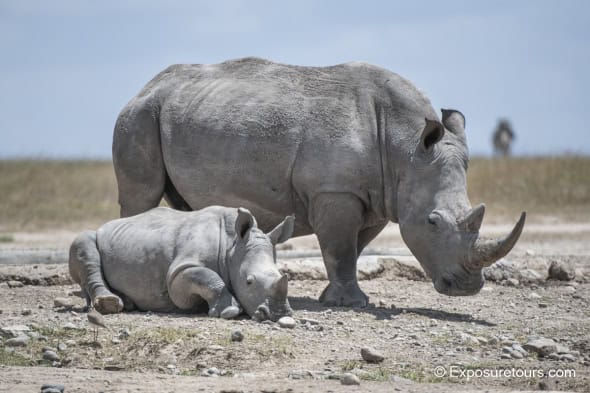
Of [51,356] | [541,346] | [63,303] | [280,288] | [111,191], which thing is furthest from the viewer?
[111,191]

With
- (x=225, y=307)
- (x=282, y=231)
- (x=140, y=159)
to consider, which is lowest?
(x=225, y=307)

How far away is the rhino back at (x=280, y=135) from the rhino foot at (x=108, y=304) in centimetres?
187

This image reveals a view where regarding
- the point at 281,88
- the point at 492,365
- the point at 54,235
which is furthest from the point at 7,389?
the point at 54,235

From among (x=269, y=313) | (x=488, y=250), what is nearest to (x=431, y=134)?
(x=488, y=250)

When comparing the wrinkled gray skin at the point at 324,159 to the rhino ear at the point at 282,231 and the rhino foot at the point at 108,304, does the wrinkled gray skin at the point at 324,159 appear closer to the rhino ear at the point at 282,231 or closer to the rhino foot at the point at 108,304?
the rhino ear at the point at 282,231

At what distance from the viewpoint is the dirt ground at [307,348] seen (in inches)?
276

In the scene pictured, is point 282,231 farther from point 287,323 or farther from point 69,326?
point 69,326

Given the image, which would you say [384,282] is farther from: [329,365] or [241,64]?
[329,365]

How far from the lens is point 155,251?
9266 millimetres

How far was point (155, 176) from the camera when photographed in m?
11.0

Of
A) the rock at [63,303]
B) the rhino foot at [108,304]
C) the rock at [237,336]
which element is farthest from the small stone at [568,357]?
the rock at [63,303]

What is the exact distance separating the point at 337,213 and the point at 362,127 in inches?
30.9

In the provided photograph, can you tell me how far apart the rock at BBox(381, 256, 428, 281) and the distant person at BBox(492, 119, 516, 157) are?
28.6 m

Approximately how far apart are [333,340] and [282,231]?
1.30m
